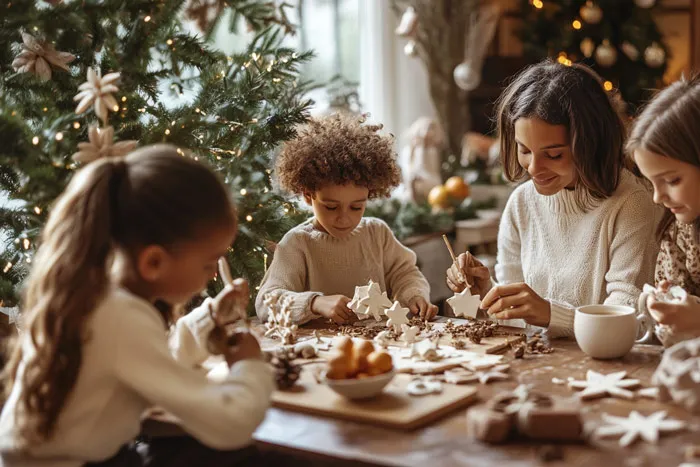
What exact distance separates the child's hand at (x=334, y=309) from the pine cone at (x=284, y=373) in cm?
45

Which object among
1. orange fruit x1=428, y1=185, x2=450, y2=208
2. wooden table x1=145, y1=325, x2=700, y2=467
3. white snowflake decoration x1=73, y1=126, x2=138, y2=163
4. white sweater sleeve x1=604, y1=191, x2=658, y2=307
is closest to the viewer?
wooden table x1=145, y1=325, x2=700, y2=467

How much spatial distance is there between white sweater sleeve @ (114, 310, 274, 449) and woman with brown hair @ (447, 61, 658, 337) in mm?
902

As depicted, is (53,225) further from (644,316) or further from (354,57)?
(354,57)

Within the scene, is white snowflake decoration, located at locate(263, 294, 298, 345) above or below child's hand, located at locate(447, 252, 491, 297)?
below

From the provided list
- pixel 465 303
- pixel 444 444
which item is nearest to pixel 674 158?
pixel 465 303

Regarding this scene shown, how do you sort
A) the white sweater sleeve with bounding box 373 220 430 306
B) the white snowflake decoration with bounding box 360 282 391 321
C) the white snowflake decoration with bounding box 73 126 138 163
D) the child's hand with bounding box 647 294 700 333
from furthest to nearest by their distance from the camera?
the white sweater sleeve with bounding box 373 220 430 306 < the white snowflake decoration with bounding box 360 282 391 321 < the white snowflake decoration with bounding box 73 126 138 163 < the child's hand with bounding box 647 294 700 333

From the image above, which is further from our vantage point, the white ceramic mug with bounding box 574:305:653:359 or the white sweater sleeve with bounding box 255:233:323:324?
the white sweater sleeve with bounding box 255:233:323:324

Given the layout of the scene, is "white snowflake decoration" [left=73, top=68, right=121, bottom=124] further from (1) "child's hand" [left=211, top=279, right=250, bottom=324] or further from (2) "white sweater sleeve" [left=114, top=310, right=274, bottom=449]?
(2) "white sweater sleeve" [left=114, top=310, right=274, bottom=449]

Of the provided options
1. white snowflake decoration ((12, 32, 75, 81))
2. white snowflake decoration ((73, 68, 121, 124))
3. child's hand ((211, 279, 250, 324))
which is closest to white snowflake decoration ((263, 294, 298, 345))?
child's hand ((211, 279, 250, 324))

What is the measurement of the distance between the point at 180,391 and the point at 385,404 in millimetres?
344

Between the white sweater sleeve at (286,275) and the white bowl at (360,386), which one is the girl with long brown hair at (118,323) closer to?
the white bowl at (360,386)

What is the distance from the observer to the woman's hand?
71.9 inches

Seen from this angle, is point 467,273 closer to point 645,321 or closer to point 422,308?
point 422,308

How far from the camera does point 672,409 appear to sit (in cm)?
131
